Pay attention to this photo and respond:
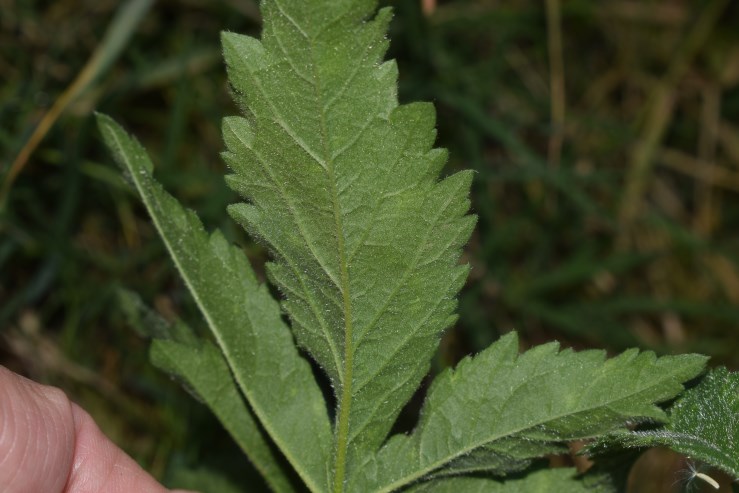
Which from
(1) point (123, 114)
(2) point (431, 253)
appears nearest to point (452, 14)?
(1) point (123, 114)

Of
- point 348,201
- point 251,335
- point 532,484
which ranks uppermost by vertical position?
point 348,201

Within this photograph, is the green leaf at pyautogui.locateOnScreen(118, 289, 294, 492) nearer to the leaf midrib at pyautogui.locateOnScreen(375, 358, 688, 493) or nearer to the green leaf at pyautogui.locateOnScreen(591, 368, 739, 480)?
the leaf midrib at pyautogui.locateOnScreen(375, 358, 688, 493)

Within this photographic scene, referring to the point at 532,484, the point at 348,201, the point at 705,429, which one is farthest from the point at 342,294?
the point at 705,429

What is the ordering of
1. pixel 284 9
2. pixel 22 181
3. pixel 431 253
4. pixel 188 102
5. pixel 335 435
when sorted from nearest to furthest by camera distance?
pixel 284 9 → pixel 431 253 → pixel 335 435 → pixel 22 181 → pixel 188 102

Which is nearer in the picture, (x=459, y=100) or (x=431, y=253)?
(x=431, y=253)

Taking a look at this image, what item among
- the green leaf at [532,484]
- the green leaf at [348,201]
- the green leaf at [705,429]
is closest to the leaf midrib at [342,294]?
the green leaf at [348,201]

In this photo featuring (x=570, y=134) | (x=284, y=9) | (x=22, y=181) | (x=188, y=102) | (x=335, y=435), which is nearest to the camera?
(x=284, y=9)

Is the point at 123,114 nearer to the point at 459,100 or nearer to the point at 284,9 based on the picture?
the point at 459,100

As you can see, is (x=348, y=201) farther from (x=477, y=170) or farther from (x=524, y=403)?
(x=477, y=170)
